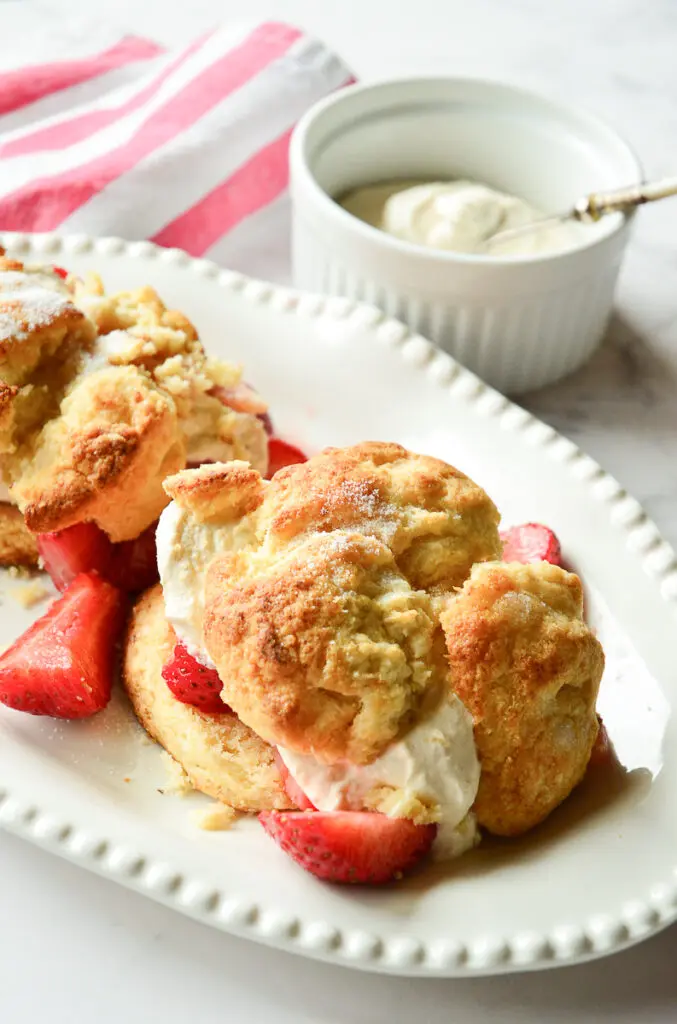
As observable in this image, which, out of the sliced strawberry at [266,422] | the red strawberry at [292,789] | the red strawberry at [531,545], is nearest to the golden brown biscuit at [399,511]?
the red strawberry at [531,545]

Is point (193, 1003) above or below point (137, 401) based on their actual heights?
below

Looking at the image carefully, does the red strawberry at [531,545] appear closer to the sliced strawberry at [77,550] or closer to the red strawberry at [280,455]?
the red strawberry at [280,455]

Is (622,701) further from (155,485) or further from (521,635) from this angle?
(155,485)

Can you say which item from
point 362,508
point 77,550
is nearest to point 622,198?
point 362,508

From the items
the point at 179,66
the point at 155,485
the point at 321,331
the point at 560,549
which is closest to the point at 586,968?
the point at 560,549

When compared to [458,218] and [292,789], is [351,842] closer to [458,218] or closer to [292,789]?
[292,789]

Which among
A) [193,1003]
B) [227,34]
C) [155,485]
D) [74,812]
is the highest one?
[227,34]
